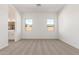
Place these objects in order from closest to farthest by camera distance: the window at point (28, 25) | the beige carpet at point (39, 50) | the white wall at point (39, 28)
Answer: the beige carpet at point (39, 50), the white wall at point (39, 28), the window at point (28, 25)

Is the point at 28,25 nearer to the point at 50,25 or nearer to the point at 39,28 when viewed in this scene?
the point at 39,28

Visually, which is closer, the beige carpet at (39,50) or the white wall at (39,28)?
the beige carpet at (39,50)

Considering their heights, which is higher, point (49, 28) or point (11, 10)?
point (11, 10)

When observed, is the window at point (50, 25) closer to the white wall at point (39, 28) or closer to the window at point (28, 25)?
the white wall at point (39, 28)

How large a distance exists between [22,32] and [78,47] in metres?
6.37

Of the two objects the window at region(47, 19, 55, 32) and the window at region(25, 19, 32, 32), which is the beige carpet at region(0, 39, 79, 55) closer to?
the window at region(25, 19, 32, 32)

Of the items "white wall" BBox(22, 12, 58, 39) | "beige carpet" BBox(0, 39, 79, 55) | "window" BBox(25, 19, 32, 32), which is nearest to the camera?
"beige carpet" BBox(0, 39, 79, 55)

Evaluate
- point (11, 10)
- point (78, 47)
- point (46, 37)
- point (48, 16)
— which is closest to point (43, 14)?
point (48, 16)

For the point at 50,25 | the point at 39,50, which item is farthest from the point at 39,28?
the point at 39,50

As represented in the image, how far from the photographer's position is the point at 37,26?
422 inches

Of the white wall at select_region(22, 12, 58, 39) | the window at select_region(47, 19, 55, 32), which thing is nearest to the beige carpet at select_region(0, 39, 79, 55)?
the white wall at select_region(22, 12, 58, 39)

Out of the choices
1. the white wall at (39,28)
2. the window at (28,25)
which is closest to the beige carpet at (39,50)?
the white wall at (39,28)
